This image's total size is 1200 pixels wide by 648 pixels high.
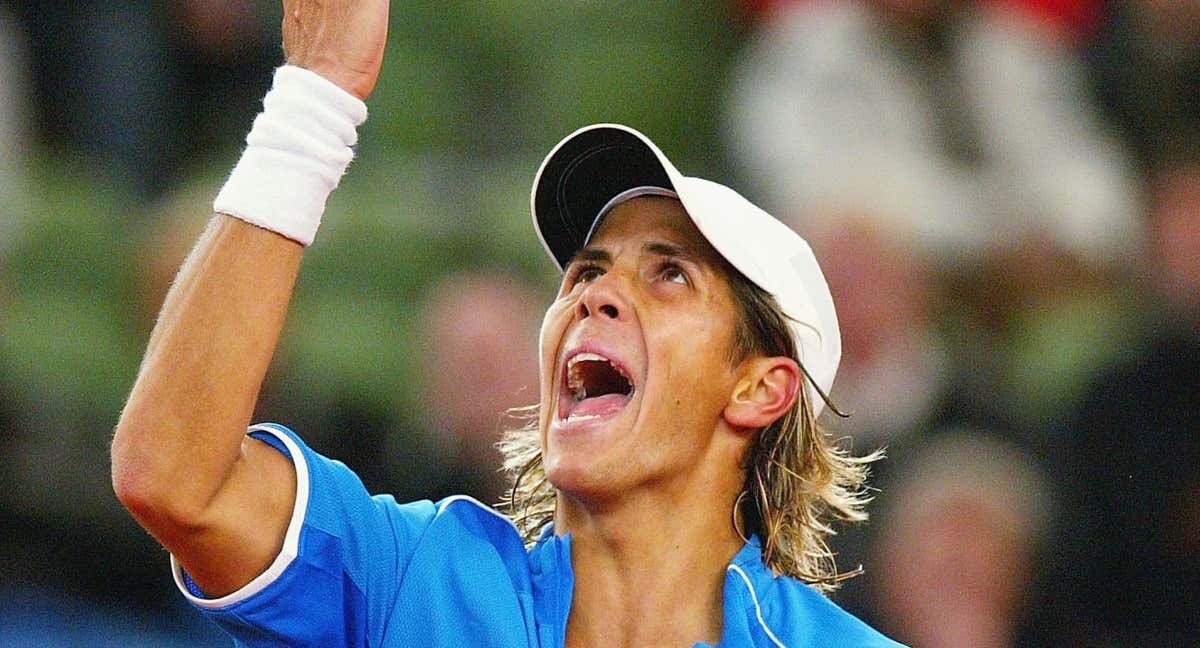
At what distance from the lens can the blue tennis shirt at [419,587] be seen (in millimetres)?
2723

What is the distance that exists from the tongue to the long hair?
0.75 feet

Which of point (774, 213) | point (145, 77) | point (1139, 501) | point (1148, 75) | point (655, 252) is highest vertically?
point (1148, 75)

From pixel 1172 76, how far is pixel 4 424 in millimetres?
4009

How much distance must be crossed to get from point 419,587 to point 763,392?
2.62 ft

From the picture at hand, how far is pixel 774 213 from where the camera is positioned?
5836 mm

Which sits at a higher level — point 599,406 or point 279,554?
point 599,406

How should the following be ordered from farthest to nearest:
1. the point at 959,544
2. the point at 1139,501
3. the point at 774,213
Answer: the point at 774,213 < the point at 1139,501 < the point at 959,544

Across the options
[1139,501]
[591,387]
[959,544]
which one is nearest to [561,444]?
[591,387]

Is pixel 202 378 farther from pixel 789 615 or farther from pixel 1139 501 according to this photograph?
pixel 1139 501

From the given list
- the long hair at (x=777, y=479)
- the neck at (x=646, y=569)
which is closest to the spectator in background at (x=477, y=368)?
the long hair at (x=777, y=479)

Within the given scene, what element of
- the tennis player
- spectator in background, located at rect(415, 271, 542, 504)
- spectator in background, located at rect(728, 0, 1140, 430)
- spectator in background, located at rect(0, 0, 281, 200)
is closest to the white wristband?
the tennis player

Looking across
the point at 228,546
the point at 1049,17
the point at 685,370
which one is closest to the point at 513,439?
the point at 685,370

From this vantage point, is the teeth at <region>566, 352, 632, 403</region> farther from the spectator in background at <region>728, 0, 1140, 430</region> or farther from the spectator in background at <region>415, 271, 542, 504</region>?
the spectator in background at <region>728, 0, 1140, 430</region>

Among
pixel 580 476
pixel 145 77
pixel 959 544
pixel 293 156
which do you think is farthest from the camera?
pixel 145 77
